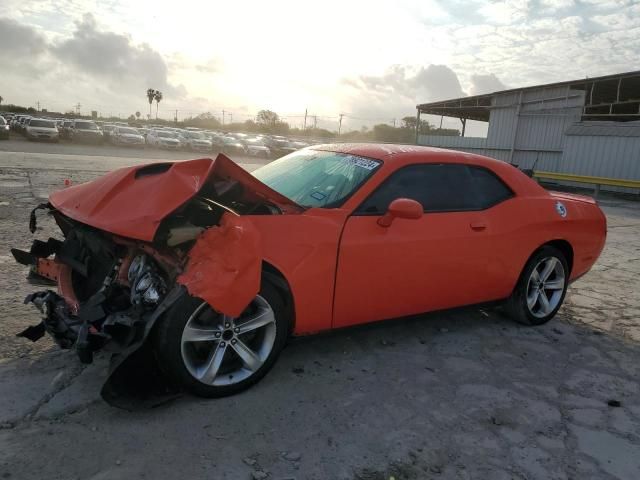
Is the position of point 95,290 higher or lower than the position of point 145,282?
lower

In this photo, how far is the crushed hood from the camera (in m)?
2.78

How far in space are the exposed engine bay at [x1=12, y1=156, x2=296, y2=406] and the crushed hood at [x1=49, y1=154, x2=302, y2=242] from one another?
1.1 inches

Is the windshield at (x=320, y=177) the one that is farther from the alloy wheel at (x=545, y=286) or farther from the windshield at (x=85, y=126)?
the windshield at (x=85, y=126)

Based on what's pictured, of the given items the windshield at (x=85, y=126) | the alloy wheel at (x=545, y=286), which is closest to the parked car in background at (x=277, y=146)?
the windshield at (x=85, y=126)

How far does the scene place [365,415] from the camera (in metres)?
2.90

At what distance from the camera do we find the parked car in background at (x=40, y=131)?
30.7 meters

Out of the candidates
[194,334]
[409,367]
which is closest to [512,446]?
[409,367]

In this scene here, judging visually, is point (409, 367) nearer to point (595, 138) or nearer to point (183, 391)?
point (183, 391)

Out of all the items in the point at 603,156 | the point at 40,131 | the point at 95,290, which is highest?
the point at 603,156

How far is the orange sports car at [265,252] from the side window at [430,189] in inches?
0.4

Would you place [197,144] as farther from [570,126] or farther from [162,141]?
[570,126]

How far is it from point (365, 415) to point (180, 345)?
1137 millimetres

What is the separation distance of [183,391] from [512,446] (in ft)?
6.12

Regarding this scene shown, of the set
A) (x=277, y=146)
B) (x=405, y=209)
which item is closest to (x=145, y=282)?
(x=405, y=209)
